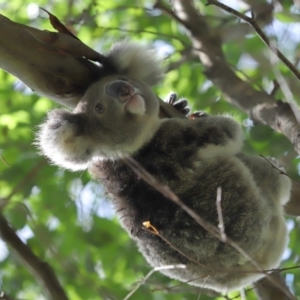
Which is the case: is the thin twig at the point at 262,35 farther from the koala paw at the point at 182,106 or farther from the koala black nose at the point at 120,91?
the koala paw at the point at 182,106

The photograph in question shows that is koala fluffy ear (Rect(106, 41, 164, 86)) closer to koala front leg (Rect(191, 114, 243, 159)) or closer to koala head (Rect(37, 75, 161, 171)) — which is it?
koala head (Rect(37, 75, 161, 171))

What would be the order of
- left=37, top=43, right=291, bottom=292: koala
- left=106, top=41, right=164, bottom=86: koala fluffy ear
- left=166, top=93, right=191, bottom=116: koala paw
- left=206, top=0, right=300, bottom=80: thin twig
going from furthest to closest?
left=166, top=93, right=191, bottom=116: koala paw → left=106, top=41, right=164, bottom=86: koala fluffy ear → left=37, top=43, right=291, bottom=292: koala → left=206, top=0, right=300, bottom=80: thin twig

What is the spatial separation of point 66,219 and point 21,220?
2.16 ft

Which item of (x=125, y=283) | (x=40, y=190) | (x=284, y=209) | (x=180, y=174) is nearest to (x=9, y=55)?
(x=180, y=174)

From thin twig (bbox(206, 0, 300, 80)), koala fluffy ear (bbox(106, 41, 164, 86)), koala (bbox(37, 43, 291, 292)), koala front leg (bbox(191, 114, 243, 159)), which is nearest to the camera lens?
thin twig (bbox(206, 0, 300, 80))

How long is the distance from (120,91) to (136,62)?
0.51 m

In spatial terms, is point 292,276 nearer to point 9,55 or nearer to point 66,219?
point 66,219

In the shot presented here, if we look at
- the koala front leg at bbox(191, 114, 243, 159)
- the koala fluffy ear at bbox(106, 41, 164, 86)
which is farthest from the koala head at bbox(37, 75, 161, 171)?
the koala front leg at bbox(191, 114, 243, 159)

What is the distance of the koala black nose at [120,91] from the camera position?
11.9 feet

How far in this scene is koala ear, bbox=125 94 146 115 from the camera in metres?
3.60

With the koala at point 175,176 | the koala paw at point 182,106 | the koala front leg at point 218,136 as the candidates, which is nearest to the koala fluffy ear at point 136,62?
the koala at point 175,176

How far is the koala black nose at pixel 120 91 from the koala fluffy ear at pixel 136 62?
0.29 m

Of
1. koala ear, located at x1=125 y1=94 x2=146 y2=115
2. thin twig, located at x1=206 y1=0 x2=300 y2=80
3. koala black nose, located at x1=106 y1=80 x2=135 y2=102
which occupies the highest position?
thin twig, located at x1=206 y1=0 x2=300 y2=80

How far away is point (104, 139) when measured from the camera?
3.70 metres
